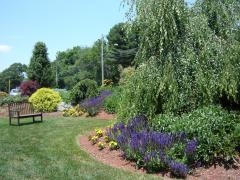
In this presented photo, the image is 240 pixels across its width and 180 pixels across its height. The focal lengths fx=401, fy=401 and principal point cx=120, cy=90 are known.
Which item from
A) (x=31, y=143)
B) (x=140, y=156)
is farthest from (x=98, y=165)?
(x=31, y=143)

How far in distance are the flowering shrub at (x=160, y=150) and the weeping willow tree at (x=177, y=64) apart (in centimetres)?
112

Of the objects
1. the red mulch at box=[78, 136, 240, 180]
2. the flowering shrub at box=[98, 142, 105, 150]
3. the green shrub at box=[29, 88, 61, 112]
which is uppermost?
the green shrub at box=[29, 88, 61, 112]

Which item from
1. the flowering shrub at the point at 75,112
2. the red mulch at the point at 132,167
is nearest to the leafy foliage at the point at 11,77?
the flowering shrub at the point at 75,112

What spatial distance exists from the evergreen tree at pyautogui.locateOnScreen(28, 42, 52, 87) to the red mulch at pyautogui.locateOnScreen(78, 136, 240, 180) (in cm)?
2675

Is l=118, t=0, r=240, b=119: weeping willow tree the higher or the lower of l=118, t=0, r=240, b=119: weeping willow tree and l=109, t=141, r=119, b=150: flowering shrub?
the higher

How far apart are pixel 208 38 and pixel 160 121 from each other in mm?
2642

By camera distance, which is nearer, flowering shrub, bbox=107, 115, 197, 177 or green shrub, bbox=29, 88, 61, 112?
flowering shrub, bbox=107, 115, 197, 177

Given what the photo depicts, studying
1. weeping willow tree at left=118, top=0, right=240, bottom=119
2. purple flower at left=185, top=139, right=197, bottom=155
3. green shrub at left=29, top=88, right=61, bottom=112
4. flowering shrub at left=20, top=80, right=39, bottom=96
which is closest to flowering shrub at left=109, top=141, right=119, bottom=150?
weeping willow tree at left=118, top=0, right=240, bottom=119

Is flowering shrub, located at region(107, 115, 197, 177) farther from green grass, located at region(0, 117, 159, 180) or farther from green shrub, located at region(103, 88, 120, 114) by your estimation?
green shrub, located at region(103, 88, 120, 114)

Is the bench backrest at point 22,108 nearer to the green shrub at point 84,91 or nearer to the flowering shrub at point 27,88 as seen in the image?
the green shrub at point 84,91

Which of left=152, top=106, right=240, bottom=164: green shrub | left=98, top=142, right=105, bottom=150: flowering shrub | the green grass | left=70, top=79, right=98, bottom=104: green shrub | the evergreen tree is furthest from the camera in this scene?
the evergreen tree

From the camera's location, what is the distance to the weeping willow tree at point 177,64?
9703 millimetres

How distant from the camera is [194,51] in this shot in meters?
10.1

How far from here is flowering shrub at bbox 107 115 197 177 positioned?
7.99 metres
